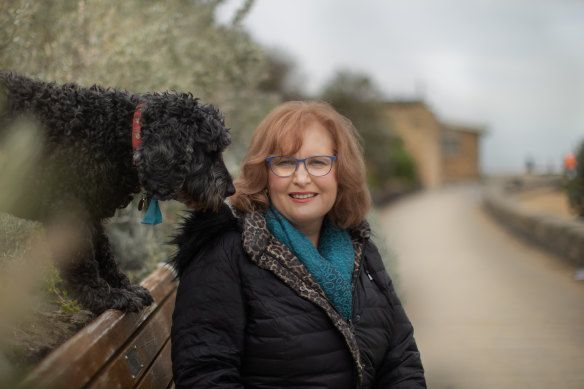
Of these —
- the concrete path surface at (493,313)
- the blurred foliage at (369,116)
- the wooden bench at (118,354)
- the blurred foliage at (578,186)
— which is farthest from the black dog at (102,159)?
the blurred foliage at (369,116)

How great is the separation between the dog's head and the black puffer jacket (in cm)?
12

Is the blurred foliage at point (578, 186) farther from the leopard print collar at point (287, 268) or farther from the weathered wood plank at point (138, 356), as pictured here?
the weathered wood plank at point (138, 356)

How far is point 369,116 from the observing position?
20219 millimetres

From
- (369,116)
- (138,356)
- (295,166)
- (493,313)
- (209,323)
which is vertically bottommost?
(493,313)

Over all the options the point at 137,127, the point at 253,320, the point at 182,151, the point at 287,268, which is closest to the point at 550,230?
the point at 287,268

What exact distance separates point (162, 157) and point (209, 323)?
0.66 metres

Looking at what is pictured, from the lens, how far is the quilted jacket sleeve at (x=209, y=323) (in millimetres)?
1721

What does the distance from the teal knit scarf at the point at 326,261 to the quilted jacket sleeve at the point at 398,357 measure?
0.21 m

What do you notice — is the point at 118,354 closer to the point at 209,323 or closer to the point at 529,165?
the point at 209,323

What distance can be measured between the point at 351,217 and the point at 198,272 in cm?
87

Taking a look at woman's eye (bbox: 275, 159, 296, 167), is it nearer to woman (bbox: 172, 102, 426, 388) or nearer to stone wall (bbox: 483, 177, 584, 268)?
woman (bbox: 172, 102, 426, 388)

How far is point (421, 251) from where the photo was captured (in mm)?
9398

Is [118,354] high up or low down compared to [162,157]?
down

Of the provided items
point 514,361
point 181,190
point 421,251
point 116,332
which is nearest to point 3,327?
point 116,332
